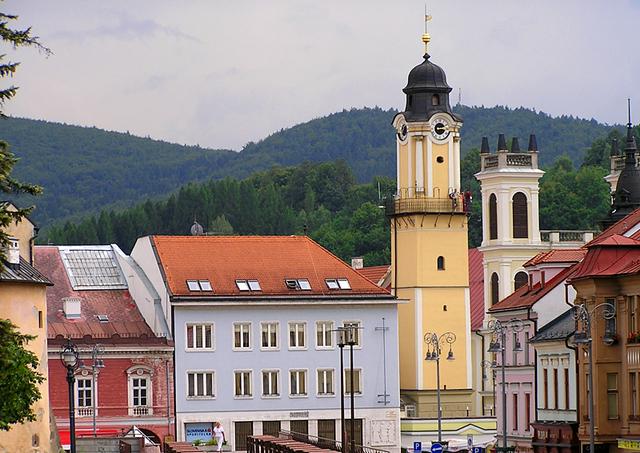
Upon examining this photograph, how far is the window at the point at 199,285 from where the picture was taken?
109875mm

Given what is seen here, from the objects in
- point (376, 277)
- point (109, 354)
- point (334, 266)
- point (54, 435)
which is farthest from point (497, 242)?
point (54, 435)

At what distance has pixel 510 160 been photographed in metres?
143

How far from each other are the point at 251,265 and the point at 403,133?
686 inches

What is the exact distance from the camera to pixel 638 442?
69.9 meters

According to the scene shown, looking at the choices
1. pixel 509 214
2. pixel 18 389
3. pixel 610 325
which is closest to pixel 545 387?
pixel 610 325

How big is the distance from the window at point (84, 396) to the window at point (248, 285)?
909 centimetres

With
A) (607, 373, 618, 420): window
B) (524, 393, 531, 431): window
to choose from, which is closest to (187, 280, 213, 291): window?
(524, 393, 531, 431): window

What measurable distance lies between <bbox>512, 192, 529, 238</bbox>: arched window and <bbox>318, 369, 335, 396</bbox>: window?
3318cm

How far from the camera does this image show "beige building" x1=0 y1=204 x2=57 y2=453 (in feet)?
239

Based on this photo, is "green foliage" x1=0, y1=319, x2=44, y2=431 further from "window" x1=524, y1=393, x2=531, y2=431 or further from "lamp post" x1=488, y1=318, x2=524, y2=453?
"window" x1=524, y1=393, x2=531, y2=431

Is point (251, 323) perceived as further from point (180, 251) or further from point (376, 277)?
point (376, 277)

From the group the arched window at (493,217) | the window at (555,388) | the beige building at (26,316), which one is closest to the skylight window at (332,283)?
the window at (555,388)

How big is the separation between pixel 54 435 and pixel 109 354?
26.4m

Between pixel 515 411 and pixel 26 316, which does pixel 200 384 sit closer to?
pixel 515 411
